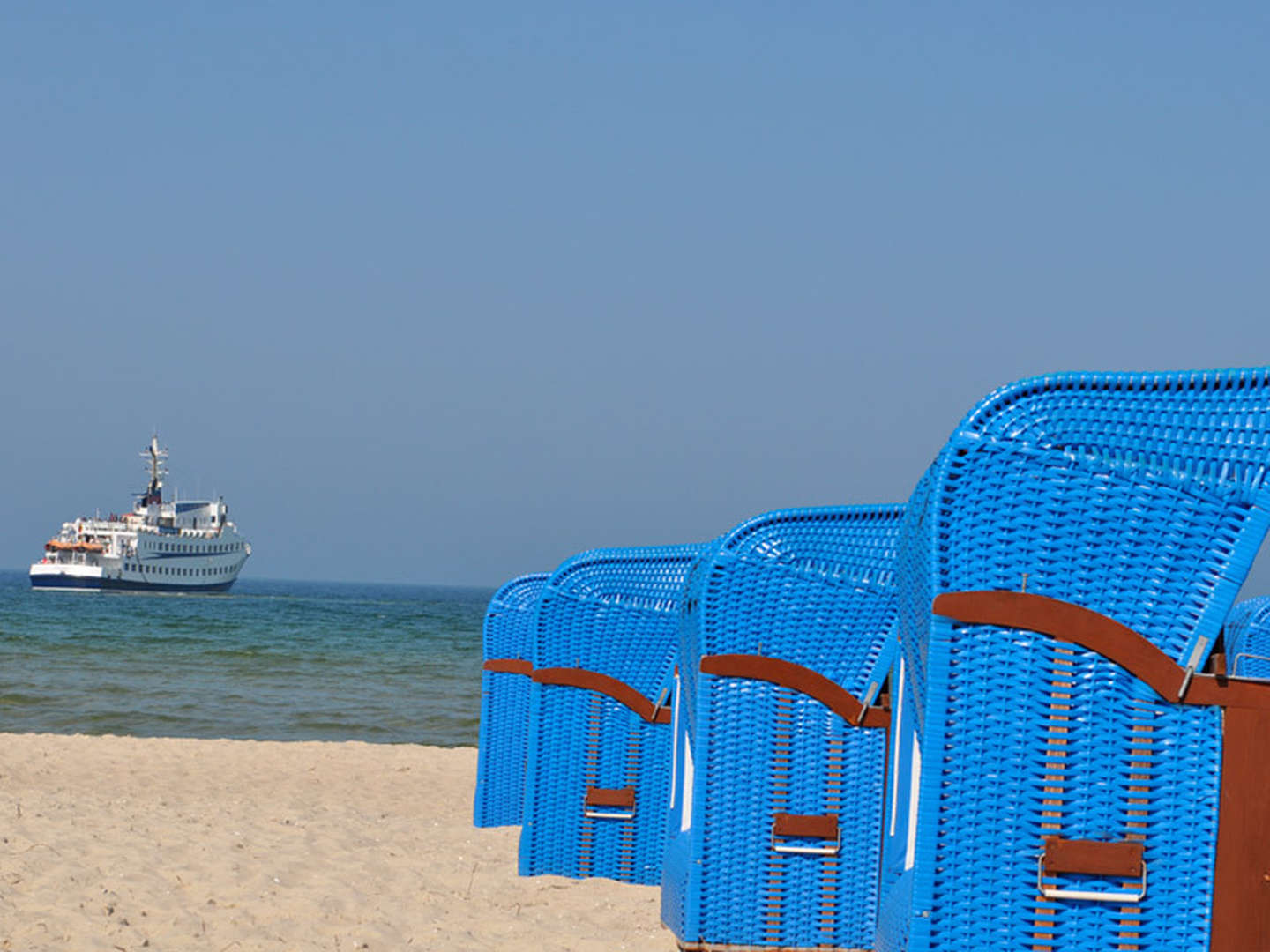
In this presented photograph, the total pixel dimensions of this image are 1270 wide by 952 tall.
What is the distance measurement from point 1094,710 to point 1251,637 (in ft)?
9.67

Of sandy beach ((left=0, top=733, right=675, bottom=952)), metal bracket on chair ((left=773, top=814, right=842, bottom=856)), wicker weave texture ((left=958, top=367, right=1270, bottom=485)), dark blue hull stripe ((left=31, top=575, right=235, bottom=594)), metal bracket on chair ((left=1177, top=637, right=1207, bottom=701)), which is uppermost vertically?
wicker weave texture ((left=958, top=367, right=1270, bottom=485))

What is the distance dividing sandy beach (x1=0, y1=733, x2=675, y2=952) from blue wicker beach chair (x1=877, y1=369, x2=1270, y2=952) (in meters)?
2.89

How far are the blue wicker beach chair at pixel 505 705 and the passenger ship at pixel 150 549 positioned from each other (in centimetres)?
7071

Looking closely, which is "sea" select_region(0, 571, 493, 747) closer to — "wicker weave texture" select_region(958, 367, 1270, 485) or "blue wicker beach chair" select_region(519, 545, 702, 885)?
"blue wicker beach chair" select_region(519, 545, 702, 885)

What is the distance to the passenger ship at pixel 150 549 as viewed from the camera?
7619 centimetres

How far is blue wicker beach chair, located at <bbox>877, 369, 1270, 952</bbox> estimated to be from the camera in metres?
3.28

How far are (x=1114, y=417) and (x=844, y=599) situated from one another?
83.6 inches

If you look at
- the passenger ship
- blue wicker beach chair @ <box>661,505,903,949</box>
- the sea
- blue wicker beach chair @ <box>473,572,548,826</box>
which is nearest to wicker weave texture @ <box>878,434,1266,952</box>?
blue wicker beach chair @ <box>661,505,903,949</box>

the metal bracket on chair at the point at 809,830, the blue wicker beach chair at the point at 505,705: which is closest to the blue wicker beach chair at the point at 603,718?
the metal bracket on chair at the point at 809,830

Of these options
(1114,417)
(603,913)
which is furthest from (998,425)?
(603,913)

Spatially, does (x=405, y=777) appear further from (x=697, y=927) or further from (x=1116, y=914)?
(x=1116, y=914)

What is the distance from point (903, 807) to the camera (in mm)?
3945

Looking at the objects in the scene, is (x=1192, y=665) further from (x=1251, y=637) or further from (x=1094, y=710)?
(x=1251, y=637)

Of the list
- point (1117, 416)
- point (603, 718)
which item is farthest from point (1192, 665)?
point (603, 718)
